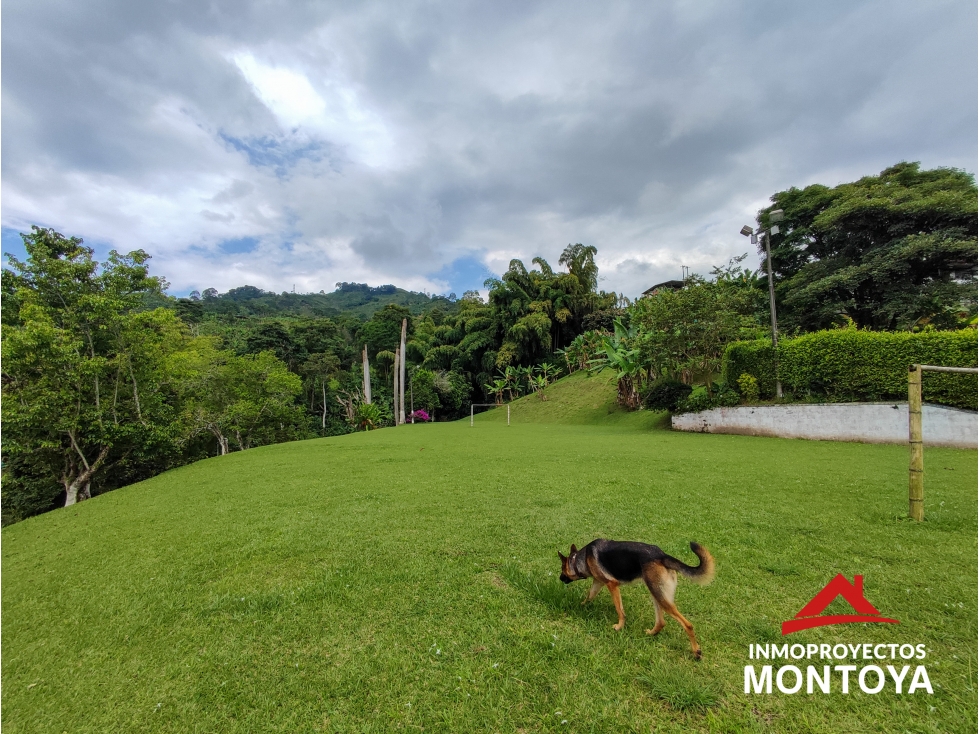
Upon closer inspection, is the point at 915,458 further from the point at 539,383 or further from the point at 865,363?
the point at 539,383

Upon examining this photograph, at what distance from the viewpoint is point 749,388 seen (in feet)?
42.4

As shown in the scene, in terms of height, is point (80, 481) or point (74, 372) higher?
point (74, 372)

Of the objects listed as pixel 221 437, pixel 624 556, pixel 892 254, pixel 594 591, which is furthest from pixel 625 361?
pixel 221 437

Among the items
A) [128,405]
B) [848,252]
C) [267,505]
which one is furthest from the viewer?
[848,252]

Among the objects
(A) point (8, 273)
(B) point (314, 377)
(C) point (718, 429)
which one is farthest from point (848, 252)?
(B) point (314, 377)

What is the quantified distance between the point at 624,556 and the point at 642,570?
5.3 inches

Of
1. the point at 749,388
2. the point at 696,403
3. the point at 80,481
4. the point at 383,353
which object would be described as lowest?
the point at 80,481

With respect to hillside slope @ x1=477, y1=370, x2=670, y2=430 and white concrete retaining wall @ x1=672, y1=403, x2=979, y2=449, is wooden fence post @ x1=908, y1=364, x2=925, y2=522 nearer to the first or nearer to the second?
white concrete retaining wall @ x1=672, y1=403, x2=979, y2=449

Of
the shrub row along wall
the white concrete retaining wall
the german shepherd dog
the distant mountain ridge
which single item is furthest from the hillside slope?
the distant mountain ridge

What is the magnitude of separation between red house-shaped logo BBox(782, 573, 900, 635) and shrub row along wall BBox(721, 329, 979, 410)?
1042 centimetres

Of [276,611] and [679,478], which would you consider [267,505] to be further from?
[679,478]

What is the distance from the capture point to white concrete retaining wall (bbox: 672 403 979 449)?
899 centimetres

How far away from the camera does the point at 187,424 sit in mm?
13836

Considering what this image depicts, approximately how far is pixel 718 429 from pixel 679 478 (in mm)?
8129
